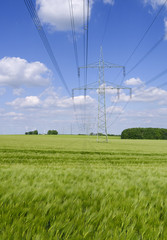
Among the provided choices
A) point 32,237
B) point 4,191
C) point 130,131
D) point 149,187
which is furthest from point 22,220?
point 130,131

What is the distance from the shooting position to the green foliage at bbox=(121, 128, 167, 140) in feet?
356

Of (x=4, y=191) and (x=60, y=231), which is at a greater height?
(x=4, y=191)

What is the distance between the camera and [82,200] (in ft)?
8.64

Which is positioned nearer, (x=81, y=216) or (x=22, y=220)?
(x=22, y=220)

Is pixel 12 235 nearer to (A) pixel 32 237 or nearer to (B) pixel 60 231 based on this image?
(A) pixel 32 237

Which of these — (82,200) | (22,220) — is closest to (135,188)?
(82,200)

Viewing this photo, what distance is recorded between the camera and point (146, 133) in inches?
4323

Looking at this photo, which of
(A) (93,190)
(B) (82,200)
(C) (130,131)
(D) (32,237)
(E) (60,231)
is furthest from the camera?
(C) (130,131)

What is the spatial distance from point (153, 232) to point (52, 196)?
142cm

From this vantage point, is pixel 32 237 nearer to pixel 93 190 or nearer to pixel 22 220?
pixel 22 220

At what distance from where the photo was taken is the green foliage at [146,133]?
109 m

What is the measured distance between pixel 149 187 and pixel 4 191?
9.03ft

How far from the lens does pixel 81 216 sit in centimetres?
209

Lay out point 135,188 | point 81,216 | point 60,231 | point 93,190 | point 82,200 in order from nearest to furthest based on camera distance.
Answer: point 60,231 → point 81,216 → point 82,200 → point 93,190 → point 135,188
